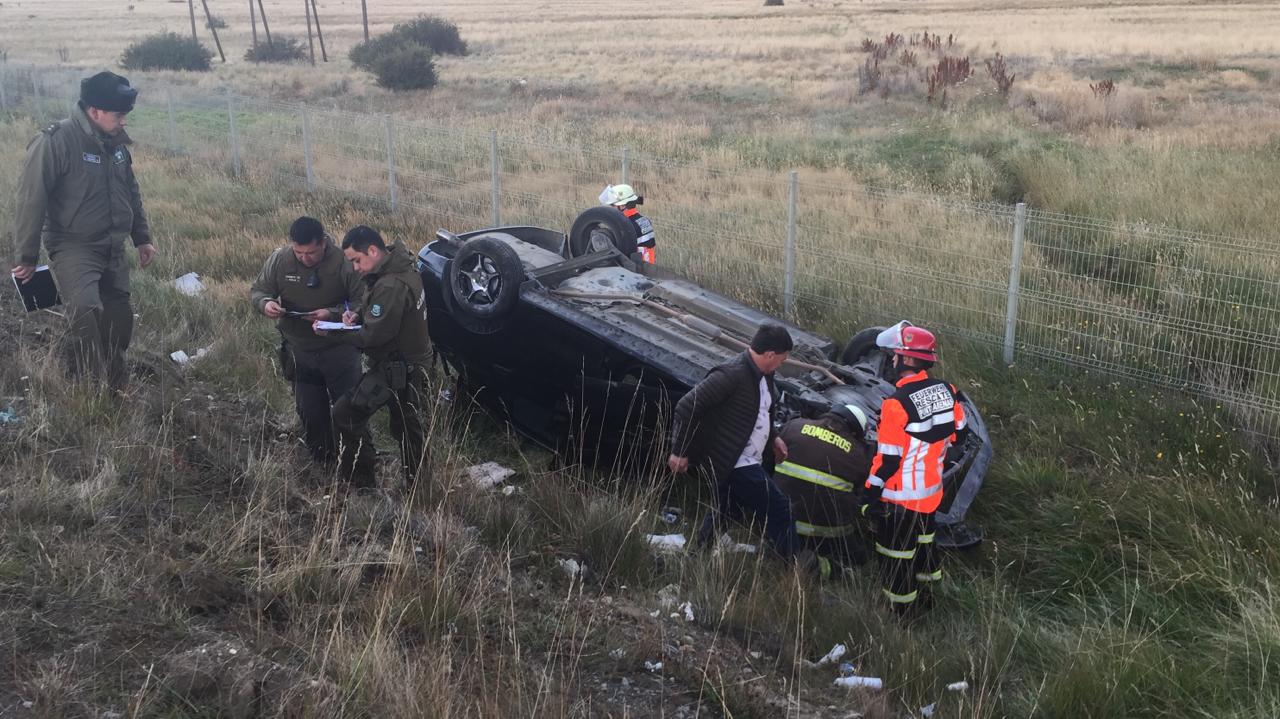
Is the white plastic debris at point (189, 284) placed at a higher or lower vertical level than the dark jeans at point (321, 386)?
lower

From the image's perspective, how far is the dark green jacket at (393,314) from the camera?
5.51m

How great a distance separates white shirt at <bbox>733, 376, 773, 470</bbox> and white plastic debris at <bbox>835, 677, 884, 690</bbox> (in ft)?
4.44

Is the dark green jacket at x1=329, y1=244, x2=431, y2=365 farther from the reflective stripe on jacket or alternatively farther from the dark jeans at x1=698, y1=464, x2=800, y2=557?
the reflective stripe on jacket

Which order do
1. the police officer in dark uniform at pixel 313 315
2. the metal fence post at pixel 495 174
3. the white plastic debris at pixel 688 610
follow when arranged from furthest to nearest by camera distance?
the metal fence post at pixel 495 174
the police officer in dark uniform at pixel 313 315
the white plastic debris at pixel 688 610

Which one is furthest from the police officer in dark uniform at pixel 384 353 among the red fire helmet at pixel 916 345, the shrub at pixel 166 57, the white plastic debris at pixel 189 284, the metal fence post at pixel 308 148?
the shrub at pixel 166 57

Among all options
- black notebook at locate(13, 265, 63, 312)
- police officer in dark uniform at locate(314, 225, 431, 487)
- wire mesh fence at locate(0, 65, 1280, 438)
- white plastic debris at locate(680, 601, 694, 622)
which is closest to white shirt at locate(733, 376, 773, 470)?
white plastic debris at locate(680, 601, 694, 622)

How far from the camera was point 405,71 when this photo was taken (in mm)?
32062

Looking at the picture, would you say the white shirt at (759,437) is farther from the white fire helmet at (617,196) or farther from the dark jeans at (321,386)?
the white fire helmet at (617,196)

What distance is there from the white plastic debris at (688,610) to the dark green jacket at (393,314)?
7.28 feet

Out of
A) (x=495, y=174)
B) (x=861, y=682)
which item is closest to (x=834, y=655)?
(x=861, y=682)

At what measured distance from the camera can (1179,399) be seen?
689 cm

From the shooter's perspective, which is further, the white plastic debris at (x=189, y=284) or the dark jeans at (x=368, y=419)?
the white plastic debris at (x=189, y=284)

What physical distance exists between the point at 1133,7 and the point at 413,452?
6062 cm

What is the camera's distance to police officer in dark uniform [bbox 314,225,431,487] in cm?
551
